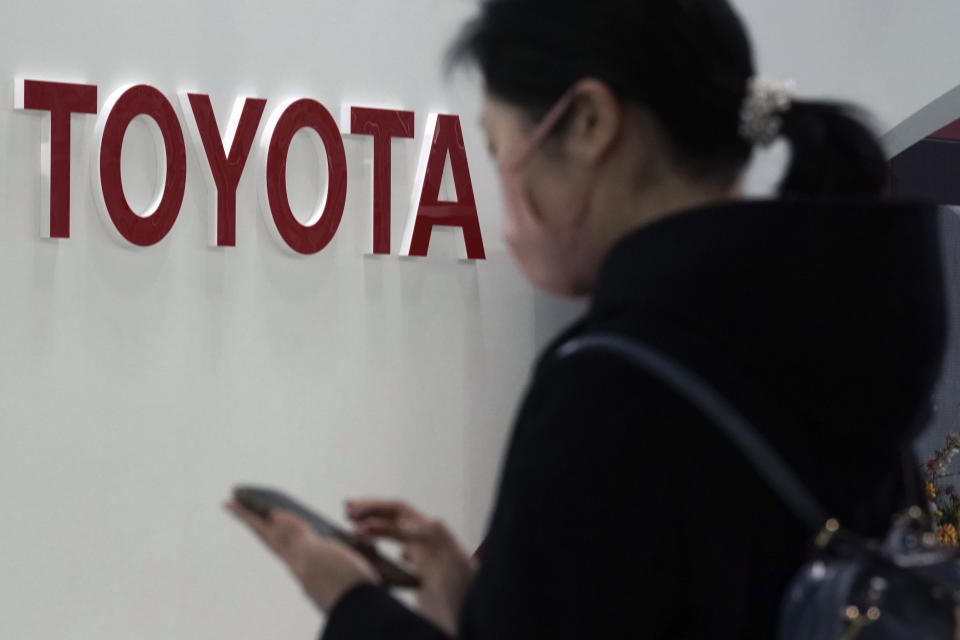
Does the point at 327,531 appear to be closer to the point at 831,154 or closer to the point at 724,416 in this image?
the point at 724,416

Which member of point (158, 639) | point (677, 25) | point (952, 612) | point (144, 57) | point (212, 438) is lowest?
point (158, 639)

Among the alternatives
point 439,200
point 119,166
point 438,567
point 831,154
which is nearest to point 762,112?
point 831,154

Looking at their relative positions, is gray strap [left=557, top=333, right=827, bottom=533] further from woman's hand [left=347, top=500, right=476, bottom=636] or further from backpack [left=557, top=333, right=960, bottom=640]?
woman's hand [left=347, top=500, right=476, bottom=636]

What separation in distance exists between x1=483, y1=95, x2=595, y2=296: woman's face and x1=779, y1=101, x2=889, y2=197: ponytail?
0.53 ft

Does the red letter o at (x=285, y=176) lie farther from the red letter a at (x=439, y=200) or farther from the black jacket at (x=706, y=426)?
the black jacket at (x=706, y=426)

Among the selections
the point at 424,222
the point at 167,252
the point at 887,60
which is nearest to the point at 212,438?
the point at 167,252

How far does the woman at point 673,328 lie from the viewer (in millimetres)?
840

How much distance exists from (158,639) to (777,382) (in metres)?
2.73

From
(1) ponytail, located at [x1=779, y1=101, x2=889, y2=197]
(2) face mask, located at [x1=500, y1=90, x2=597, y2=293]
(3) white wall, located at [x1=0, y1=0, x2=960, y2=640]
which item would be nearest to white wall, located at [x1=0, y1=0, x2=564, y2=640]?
(3) white wall, located at [x1=0, y1=0, x2=960, y2=640]

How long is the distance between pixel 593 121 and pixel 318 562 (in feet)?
1.20

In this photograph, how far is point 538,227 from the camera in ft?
3.31

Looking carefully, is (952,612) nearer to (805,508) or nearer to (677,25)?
(805,508)

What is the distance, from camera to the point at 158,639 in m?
3.34

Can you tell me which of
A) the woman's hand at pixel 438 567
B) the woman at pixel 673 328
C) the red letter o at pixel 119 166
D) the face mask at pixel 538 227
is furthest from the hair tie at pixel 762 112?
the red letter o at pixel 119 166
